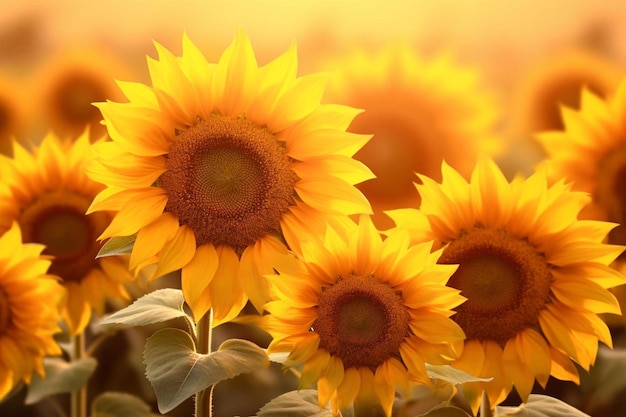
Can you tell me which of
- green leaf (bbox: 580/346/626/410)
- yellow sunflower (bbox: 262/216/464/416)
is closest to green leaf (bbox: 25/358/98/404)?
yellow sunflower (bbox: 262/216/464/416)

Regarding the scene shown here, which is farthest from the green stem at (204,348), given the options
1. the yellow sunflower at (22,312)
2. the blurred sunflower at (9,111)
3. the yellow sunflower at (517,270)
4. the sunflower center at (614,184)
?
the blurred sunflower at (9,111)

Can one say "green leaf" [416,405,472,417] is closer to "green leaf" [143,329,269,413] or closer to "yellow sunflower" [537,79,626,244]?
"green leaf" [143,329,269,413]

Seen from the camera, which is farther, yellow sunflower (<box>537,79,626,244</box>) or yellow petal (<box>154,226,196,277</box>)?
yellow sunflower (<box>537,79,626,244</box>)

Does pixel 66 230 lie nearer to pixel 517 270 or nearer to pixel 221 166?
pixel 221 166

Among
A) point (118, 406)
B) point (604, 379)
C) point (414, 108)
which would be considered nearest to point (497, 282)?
point (604, 379)

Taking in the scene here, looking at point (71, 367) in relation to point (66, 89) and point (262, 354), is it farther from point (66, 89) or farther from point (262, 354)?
point (66, 89)

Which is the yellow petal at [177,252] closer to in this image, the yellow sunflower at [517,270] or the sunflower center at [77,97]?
the yellow sunflower at [517,270]

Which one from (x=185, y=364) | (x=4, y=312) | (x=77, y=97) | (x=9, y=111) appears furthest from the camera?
(x=77, y=97)
